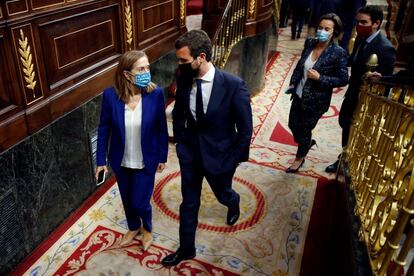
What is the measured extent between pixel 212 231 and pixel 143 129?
1.19 metres

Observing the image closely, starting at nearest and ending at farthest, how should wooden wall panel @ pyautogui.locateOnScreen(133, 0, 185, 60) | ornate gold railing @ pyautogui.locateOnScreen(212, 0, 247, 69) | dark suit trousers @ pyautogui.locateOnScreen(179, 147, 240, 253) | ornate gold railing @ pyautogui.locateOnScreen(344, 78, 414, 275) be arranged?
ornate gold railing @ pyautogui.locateOnScreen(344, 78, 414, 275) → dark suit trousers @ pyautogui.locateOnScreen(179, 147, 240, 253) → wooden wall panel @ pyautogui.locateOnScreen(133, 0, 185, 60) → ornate gold railing @ pyautogui.locateOnScreen(212, 0, 247, 69)

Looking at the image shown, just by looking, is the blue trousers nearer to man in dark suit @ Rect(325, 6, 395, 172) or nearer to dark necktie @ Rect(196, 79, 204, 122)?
dark necktie @ Rect(196, 79, 204, 122)

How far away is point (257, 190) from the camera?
382cm

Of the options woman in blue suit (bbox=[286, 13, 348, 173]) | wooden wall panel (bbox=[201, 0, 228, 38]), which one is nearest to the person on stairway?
wooden wall panel (bbox=[201, 0, 228, 38])

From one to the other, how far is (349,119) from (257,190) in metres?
1.14

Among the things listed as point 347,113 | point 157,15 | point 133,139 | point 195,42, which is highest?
point 195,42

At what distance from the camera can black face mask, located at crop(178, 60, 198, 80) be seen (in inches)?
90.7

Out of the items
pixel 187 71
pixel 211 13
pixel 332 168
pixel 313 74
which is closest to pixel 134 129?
pixel 187 71

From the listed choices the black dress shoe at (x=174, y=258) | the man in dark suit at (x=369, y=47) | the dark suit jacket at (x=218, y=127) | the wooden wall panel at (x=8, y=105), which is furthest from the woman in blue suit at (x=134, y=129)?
the man in dark suit at (x=369, y=47)

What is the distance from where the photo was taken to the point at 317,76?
3.39 meters

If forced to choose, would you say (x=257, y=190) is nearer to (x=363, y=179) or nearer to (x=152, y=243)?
(x=152, y=243)

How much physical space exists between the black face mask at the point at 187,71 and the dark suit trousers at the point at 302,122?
5.54 ft

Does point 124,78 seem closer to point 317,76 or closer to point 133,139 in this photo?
point 133,139

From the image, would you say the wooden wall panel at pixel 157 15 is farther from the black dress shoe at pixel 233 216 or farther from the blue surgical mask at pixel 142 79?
the black dress shoe at pixel 233 216
